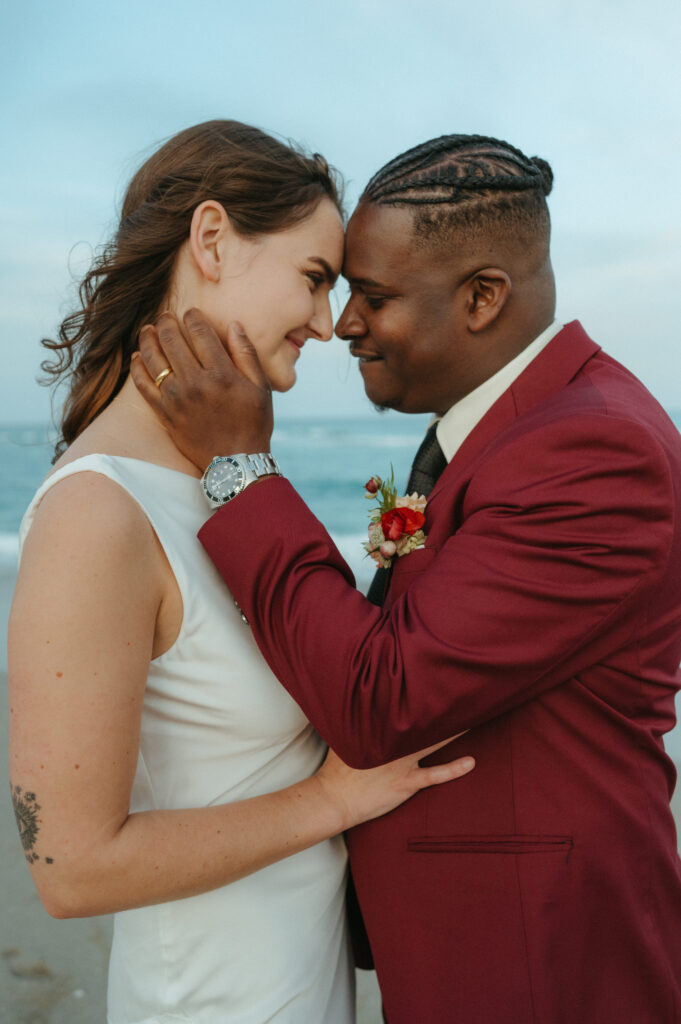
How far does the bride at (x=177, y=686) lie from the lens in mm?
1458

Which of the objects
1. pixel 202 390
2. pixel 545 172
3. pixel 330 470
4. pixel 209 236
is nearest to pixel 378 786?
pixel 202 390

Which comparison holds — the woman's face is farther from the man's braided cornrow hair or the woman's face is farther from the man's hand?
the man's braided cornrow hair

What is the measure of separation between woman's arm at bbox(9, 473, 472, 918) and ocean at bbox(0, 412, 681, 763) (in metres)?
4.65

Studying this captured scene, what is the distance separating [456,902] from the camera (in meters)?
1.76

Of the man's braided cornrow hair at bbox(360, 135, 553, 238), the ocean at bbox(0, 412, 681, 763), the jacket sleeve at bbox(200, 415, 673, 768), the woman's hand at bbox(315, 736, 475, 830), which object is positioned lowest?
the ocean at bbox(0, 412, 681, 763)

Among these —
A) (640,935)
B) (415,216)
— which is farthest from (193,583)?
(640,935)

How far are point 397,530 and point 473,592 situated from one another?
361 mm

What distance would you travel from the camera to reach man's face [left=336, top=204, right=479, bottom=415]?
2018 millimetres

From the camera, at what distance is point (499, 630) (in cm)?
157

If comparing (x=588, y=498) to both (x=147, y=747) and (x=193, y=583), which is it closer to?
(x=193, y=583)

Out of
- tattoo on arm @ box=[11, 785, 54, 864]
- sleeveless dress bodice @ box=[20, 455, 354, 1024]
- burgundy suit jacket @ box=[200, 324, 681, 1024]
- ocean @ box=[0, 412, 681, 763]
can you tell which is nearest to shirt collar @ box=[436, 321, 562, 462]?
burgundy suit jacket @ box=[200, 324, 681, 1024]

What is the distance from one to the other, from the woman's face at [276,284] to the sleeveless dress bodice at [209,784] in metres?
0.40

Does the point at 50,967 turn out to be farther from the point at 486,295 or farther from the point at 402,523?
the point at 486,295

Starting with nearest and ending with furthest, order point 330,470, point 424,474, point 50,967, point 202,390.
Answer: point 202,390 → point 424,474 → point 50,967 → point 330,470
